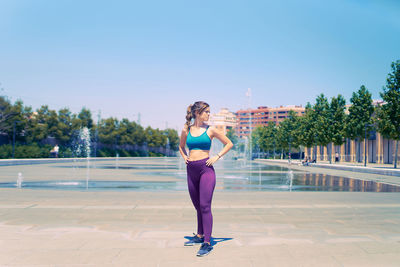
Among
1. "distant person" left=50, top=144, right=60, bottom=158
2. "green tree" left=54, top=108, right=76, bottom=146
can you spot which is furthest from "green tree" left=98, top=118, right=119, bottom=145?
"distant person" left=50, top=144, right=60, bottom=158

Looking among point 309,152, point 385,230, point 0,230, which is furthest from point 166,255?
point 309,152

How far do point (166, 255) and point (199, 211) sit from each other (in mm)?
853

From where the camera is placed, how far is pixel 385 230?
6711 mm

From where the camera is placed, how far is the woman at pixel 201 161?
5184mm

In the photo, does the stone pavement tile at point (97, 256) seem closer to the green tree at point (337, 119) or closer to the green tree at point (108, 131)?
the green tree at point (337, 119)

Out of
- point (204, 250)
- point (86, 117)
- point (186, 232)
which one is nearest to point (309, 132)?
point (86, 117)

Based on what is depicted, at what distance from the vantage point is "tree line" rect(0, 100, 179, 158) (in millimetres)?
43938

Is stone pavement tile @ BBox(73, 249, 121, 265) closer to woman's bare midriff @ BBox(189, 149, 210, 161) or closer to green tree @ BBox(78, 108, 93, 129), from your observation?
woman's bare midriff @ BBox(189, 149, 210, 161)

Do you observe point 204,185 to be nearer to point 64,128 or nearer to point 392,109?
point 392,109

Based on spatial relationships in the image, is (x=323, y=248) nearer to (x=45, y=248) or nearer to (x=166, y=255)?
(x=166, y=255)

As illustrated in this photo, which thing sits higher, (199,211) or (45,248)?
(199,211)

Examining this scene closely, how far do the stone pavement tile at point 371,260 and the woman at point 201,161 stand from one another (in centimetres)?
171

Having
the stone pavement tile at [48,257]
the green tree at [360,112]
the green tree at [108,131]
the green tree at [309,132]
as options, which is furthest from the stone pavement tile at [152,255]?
the green tree at [108,131]

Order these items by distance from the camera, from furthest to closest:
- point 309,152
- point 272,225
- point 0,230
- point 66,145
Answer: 1. point 309,152
2. point 66,145
3. point 272,225
4. point 0,230
